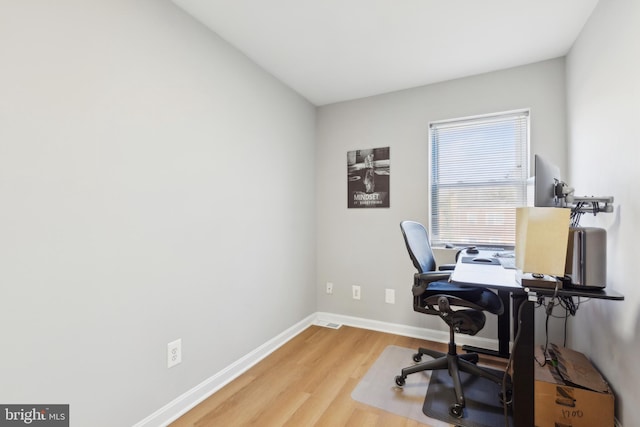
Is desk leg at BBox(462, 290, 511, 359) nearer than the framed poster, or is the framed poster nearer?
desk leg at BBox(462, 290, 511, 359)

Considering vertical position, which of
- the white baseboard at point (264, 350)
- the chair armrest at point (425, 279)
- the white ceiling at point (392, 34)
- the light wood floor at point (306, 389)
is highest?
the white ceiling at point (392, 34)

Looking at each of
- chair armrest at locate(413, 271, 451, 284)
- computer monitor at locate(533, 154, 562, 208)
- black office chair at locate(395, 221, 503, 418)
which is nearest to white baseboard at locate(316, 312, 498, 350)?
black office chair at locate(395, 221, 503, 418)

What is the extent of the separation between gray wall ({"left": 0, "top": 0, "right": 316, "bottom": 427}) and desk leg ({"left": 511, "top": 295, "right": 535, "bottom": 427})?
1.74 metres

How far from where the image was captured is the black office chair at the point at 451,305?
1766 millimetres

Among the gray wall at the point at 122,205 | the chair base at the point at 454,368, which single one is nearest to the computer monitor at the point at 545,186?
the chair base at the point at 454,368

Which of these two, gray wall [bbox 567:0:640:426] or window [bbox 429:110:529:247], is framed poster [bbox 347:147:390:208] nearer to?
window [bbox 429:110:529:247]

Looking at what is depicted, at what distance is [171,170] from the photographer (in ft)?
5.50

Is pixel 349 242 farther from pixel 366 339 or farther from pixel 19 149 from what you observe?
pixel 19 149

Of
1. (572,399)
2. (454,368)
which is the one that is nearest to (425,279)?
(454,368)

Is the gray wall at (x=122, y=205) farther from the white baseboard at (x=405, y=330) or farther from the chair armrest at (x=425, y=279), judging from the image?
the chair armrest at (x=425, y=279)

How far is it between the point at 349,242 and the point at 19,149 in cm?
252

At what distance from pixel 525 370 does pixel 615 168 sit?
1140 mm

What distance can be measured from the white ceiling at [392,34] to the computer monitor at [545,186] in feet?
3.39

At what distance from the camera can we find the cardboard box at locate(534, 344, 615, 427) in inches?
53.7
